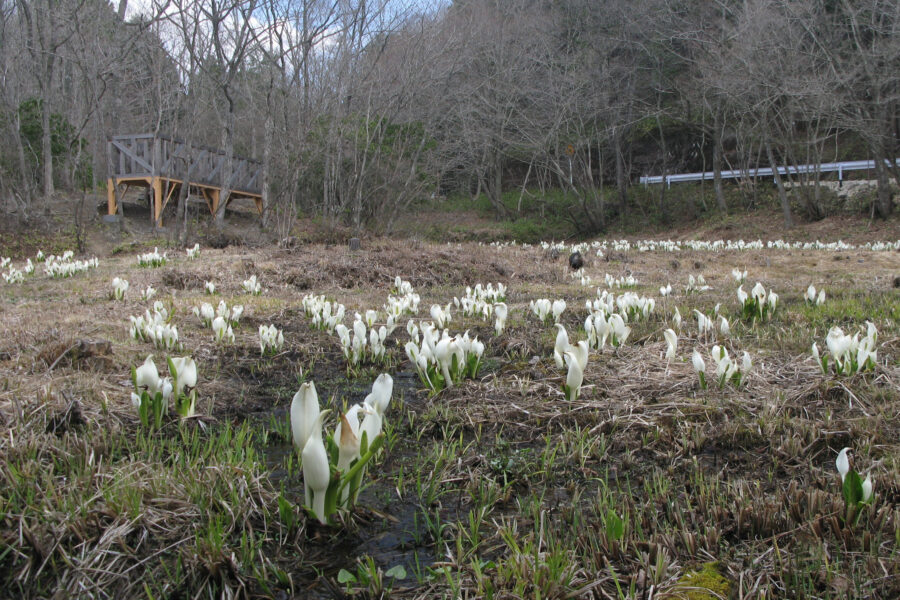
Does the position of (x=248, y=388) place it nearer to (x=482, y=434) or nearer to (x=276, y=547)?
(x=482, y=434)

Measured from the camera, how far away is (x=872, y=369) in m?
3.04

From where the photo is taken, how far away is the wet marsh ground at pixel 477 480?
157 cm

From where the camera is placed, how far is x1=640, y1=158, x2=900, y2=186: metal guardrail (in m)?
22.2

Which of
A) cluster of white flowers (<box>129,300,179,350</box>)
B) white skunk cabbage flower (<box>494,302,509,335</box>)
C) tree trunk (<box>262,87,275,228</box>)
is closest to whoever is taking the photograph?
cluster of white flowers (<box>129,300,179,350</box>)

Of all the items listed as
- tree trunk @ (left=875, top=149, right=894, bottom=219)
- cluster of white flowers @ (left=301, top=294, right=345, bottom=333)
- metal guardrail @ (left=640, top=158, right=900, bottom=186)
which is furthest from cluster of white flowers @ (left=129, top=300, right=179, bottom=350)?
metal guardrail @ (left=640, top=158, right=900, bottom=186)

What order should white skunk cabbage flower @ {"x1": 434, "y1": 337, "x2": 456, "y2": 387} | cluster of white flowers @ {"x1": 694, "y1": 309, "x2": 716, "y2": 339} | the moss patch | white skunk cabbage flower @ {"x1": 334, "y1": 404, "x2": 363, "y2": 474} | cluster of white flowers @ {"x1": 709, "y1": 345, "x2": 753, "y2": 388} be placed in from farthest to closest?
cluster of white flowers @ {"x1": 694, "y1": 309, "x2": 716, "y2": 339} < white skunk cabbage flower @ {"x1": 434, "y1": 337, "x2": 456, "y2": 387} < cluster of white flowers @ {"x1": 709, "y1": 345, "x2": 753, "y2": 388} < white skunk cabbage flower @ {"x1": 334, "y1": 404, "x2": 363, "y2": 474} < the moss patch

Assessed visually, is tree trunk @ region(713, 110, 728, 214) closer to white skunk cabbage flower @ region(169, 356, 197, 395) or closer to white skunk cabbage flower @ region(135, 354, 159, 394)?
white skunk cabbage flower @ region(169, 356, 197, 395)

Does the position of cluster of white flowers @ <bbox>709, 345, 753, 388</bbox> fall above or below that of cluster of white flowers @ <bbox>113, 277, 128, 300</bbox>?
below

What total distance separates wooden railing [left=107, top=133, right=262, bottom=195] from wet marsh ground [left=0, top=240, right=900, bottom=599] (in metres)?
13.2

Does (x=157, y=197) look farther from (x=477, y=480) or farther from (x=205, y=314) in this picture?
(x=477, y=480)

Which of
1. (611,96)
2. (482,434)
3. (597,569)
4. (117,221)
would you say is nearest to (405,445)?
(482,434)

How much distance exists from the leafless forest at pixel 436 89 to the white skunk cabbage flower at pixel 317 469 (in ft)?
38.5

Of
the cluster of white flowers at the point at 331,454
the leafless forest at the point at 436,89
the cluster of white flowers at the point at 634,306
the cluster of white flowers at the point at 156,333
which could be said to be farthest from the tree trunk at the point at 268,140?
the cluster of white flowers at the point at 331,454

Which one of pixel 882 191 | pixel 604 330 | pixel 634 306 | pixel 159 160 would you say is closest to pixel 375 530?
pixel 604 330
